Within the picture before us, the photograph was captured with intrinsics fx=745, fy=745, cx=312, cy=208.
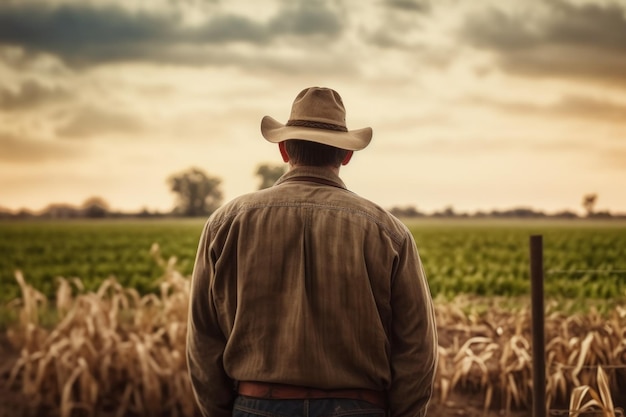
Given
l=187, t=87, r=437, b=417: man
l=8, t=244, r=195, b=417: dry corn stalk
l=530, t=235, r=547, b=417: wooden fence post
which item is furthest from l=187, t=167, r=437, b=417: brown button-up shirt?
l=8, t=244, r=195, b=417: dry corn stalk

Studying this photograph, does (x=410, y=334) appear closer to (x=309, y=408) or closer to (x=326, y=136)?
(x=309, y=408)

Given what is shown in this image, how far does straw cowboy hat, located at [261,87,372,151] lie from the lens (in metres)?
2.21

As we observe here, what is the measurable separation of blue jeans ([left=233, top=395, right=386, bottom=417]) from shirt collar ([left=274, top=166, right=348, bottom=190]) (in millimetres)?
622

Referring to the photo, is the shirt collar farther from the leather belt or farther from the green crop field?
the green crop field

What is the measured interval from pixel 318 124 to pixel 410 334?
27.0 inches

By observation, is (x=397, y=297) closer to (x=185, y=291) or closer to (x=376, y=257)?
(x=376, y=257)

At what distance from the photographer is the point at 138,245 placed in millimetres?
18734

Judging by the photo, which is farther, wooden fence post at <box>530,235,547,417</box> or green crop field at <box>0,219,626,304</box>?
green crop field at <box>0,219,626,304</box>

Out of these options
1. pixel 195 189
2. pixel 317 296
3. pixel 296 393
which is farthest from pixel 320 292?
pixel 195 189

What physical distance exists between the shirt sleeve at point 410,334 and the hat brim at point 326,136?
0.32 meters

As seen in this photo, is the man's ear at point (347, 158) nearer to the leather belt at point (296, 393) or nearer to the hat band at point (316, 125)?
the hat band at point (316, 125)

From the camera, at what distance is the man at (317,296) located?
206cm

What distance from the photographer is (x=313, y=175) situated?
221cm

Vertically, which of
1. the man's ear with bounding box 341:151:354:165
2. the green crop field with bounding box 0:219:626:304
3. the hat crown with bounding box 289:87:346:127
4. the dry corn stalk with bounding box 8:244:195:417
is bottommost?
the dry corn stalk with bounding box 8:244:195:417
